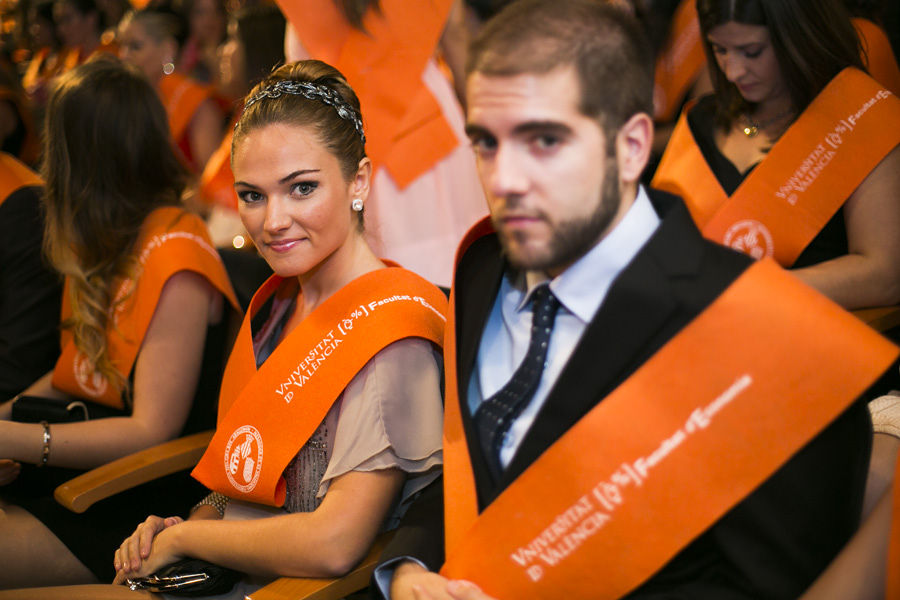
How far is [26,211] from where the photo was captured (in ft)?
8.32

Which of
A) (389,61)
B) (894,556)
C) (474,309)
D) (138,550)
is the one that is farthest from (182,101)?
(894,556)

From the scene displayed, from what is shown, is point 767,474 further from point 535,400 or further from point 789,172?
point 789,172

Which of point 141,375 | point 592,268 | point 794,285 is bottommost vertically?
point 794,285

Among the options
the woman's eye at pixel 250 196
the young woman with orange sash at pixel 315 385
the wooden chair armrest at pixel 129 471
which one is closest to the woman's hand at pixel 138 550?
the young woman with orange sash at pixel 315 385

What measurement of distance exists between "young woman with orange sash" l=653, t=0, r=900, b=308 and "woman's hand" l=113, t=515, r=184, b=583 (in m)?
1.41

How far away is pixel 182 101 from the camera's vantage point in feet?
14.3

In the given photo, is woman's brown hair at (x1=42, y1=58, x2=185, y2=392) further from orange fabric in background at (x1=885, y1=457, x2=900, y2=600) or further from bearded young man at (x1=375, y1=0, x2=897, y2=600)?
orange fabric in background at (x1=885, y1=457, x2=900, y2=600)

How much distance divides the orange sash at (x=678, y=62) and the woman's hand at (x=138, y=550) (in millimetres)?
2586

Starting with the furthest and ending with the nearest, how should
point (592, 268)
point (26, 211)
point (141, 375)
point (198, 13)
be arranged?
point (198, 13), point (26, 211), point (141, 375), point (592, 268)

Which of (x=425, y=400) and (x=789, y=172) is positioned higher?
(x=789, y=172)

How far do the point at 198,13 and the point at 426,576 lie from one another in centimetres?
462

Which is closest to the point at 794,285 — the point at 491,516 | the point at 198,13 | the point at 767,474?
the point at 767,474

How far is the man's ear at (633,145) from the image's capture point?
121 centimetres

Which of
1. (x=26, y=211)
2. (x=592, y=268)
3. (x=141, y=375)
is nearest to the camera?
(x=592, y=268)
